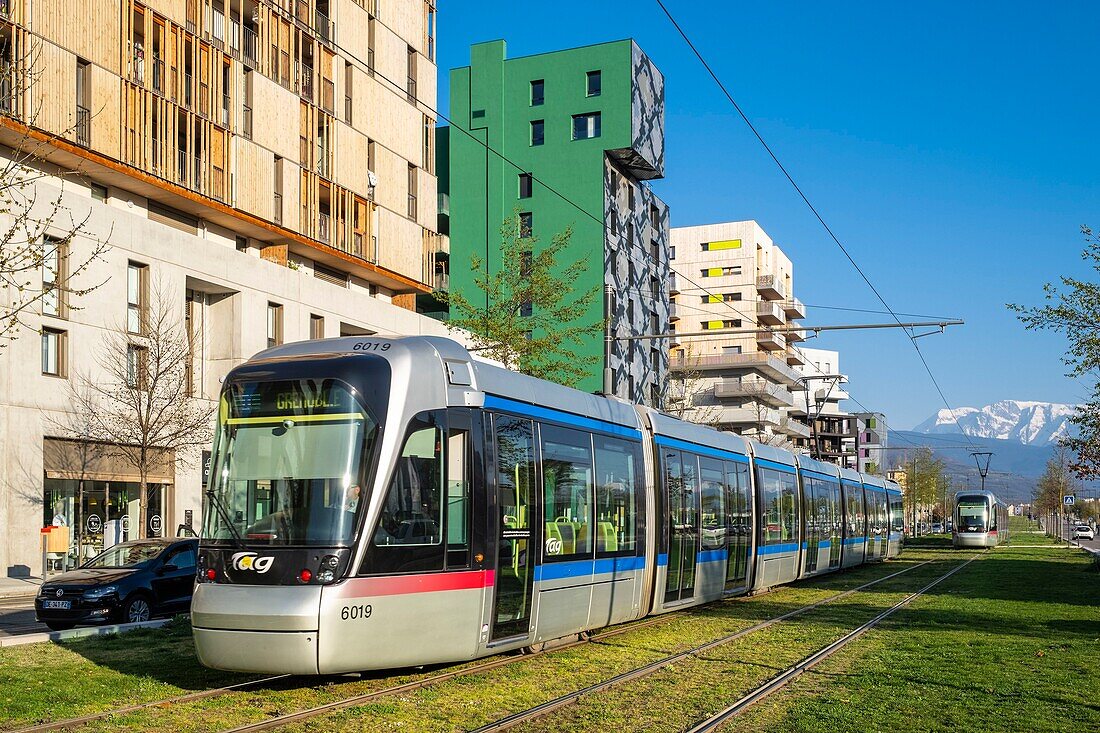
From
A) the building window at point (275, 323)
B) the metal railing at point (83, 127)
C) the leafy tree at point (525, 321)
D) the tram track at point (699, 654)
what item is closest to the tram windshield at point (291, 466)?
the tram track at point (699, 654)

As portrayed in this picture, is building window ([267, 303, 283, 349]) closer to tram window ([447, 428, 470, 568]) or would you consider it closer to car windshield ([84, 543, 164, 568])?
car windshield ([84, 543, 164, 568])

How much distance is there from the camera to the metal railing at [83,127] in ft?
113

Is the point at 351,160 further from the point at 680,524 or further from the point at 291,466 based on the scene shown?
the point at 291,466

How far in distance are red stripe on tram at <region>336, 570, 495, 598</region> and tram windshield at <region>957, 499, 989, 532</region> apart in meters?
53.3

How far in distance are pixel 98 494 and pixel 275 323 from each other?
9875 mm

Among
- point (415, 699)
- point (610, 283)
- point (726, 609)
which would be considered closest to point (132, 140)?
point (726, 609)

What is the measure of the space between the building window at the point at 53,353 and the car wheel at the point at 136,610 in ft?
56.8

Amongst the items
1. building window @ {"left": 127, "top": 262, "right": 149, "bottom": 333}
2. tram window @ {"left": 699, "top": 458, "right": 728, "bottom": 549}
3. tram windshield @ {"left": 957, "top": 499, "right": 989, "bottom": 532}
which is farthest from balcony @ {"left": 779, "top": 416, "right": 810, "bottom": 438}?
tram window @ {"left": 699, "top": 458, "right": 728, "bottom": 549}

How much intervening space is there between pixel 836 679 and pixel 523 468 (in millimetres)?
3886

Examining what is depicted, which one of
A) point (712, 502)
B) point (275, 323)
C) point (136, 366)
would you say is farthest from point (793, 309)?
point (712, 502)

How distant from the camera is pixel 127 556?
62.1ft

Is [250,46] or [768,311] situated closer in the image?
[250,46]

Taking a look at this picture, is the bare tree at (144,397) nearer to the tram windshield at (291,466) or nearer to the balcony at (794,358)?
the tram windshield at (291,466)

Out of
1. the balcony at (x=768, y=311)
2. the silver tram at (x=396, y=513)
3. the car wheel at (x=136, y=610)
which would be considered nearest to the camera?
the silver tram at (x=396, y=513)
